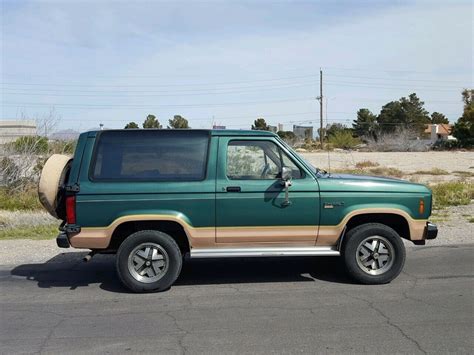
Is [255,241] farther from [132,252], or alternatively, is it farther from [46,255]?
[46,255]

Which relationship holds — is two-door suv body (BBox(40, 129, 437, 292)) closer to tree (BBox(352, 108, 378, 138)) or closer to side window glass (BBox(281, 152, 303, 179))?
side window glass (BBox(281, 152, 303, 179))

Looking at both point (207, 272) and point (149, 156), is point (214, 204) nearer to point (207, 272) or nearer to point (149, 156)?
point (149, 156)

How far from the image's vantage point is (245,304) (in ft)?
19.3

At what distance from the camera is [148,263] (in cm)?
642

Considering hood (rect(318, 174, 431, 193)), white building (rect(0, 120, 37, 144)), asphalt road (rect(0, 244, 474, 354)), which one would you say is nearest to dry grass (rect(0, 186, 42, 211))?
white building (rect(0, 120, 37, 144))

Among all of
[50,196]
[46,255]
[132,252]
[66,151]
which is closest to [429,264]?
[132,252]

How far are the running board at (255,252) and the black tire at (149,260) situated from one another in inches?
11.5

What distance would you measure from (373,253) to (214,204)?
7.05 ft

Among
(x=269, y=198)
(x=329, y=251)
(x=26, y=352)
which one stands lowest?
(x=26, y=352)

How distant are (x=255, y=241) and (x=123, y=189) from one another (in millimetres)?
1769

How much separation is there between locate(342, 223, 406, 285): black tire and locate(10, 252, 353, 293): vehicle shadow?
29cm

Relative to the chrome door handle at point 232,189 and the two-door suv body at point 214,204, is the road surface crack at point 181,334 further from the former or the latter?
the chrome door handle at point 232,189

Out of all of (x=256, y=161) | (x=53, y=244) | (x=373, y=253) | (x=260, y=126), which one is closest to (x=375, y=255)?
(x=373, y=253)

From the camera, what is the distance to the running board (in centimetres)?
640
